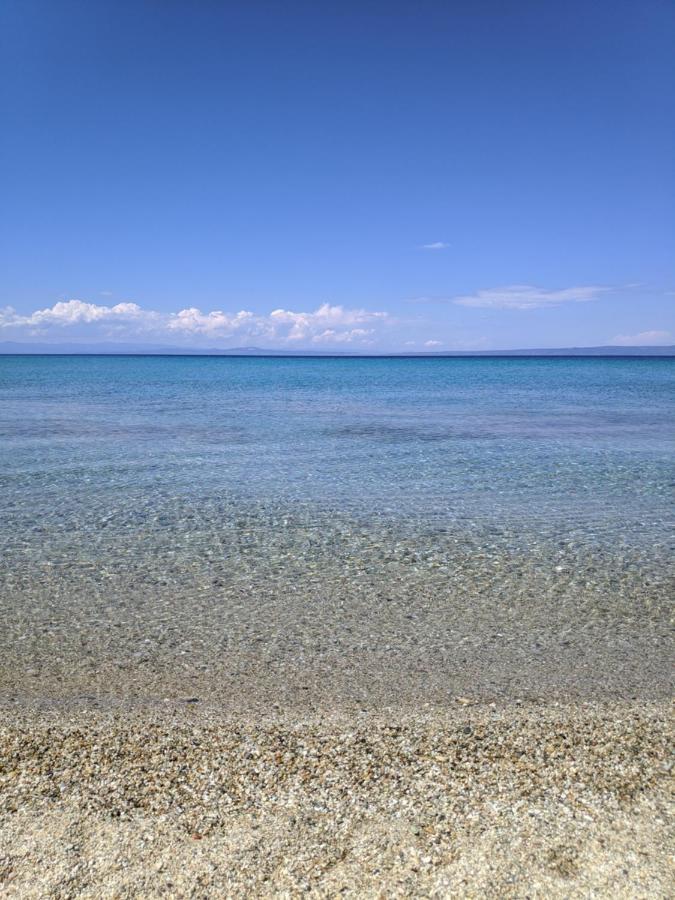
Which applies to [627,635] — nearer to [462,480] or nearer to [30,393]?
[462,480]

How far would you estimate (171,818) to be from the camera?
122 inches

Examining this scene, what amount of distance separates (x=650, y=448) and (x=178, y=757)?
15.1 m

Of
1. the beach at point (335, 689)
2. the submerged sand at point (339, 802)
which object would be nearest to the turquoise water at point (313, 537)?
the beach at point (335, 689)

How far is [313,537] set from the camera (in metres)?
8.23

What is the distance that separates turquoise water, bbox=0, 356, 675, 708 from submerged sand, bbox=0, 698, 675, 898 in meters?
0.98

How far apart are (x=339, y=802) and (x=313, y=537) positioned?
505 centimetres

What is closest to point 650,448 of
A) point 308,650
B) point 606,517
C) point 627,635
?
point 606,517

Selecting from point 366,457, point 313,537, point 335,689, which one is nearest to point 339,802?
point 335,689

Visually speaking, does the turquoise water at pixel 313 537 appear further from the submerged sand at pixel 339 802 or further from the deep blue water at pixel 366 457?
the submerged sand at pixel 339 802

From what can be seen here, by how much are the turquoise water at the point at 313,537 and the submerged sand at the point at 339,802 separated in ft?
3.22

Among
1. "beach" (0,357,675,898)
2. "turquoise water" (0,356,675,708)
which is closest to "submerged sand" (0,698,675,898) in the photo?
"beach" (0,357,675,898)

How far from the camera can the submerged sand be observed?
2.75 m

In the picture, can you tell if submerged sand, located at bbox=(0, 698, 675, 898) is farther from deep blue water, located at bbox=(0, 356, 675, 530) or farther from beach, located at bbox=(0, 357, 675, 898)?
deep blue water, located at bbox=(0, 356, 675, 530)

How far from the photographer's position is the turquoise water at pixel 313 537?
5.67m
